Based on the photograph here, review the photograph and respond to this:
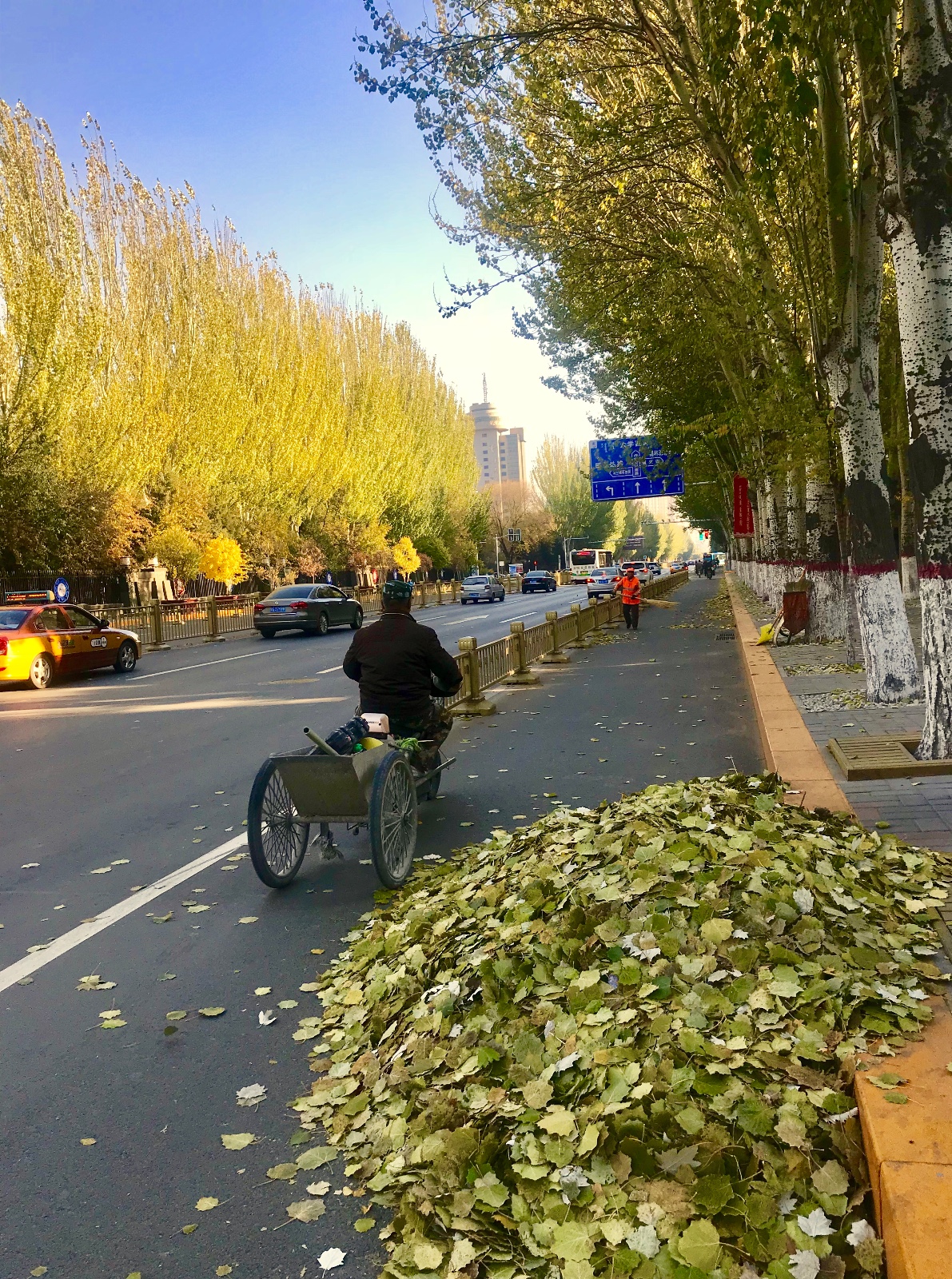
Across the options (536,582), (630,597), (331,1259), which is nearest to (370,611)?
(630,597)

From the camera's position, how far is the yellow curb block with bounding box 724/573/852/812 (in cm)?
641

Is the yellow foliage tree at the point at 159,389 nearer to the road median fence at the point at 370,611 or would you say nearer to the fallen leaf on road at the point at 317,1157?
the road median fence at the point at 370,611

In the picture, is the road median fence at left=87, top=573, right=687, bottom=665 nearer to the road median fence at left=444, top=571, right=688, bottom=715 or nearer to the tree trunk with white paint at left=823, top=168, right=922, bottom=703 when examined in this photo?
the road median fence at left=444, top=571, right=688, bottom=715

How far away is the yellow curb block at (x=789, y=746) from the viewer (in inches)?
252

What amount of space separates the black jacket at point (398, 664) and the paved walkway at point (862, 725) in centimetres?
290

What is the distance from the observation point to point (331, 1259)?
2824 millimetres

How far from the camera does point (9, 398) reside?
29031 mm

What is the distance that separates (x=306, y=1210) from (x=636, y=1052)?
112cm

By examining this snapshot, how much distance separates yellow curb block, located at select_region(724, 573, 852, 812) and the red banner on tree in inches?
712

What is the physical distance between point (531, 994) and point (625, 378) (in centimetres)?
2810

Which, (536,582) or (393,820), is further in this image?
(536,582)

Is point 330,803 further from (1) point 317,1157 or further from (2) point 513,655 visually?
(2) point 513,655

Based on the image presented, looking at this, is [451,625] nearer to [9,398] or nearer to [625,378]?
[625,378]

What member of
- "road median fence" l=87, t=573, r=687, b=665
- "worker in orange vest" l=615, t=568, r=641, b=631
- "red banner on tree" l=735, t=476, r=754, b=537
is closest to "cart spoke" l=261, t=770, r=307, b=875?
"road median fence" l=87, t=573, r=687, b=665
